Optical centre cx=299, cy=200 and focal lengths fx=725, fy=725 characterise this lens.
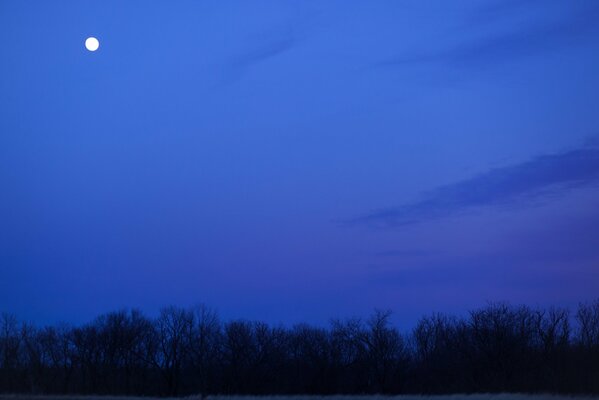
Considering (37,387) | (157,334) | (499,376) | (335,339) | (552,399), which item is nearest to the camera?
(552,399)

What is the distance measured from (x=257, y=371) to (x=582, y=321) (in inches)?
1348

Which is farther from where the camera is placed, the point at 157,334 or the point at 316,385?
the point at 157,334

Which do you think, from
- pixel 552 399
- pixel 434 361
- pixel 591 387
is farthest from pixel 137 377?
pixel 552 399

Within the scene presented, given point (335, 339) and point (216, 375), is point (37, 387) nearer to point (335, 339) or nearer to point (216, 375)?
point (216, 375)

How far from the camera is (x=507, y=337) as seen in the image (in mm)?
69312

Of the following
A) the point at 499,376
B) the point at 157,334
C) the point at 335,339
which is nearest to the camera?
the point at 499,376

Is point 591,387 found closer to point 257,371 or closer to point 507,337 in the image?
point 507,337

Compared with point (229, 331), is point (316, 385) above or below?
below

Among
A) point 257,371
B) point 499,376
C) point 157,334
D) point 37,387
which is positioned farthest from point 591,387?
point 157,334

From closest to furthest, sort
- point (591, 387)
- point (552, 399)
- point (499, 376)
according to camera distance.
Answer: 1. point (552, 399)
2. point (591, 387)
3. point (499, 376)

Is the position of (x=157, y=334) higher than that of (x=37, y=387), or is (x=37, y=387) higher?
(x=157, y=334)

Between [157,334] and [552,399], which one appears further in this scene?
[157,334]

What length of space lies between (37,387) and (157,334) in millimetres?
21035

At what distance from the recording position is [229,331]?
83750 mm
